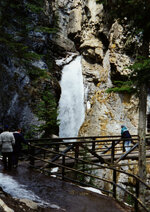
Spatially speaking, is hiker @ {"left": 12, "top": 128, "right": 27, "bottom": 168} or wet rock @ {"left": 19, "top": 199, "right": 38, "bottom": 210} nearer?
wet rock @ {"left": 19, "top": 199, "right": 38, "bottom": 210}

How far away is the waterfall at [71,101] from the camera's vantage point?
1047 inches

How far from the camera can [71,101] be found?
92.0 ft

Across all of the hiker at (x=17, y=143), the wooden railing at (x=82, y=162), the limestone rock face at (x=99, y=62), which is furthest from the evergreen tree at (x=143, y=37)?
the limestone rock face at (x=99, y=62)

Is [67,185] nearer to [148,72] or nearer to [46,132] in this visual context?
[148,72]

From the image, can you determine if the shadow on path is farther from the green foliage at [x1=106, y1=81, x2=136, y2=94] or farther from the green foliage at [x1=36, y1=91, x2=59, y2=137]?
the green foliage at [x1=36, y1=91, x2=59, y2=137]

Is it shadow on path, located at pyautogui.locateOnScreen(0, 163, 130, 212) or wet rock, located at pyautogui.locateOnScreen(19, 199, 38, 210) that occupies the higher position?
wet rock, located at pyautogui.locateOnScreen(19, 199, 38, 210)

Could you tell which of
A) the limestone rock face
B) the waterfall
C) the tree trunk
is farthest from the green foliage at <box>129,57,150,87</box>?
the waterfall

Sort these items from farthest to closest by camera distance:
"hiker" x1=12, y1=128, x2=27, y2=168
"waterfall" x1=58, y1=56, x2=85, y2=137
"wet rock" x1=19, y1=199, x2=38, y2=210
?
"waterfall" x1=58, y1=56, x2=85, y2=137 < "hiker" x1=12, y1=128, x2=27, y2=168 < "wet rock" x1=19, y1=199, x2=38, y2=210

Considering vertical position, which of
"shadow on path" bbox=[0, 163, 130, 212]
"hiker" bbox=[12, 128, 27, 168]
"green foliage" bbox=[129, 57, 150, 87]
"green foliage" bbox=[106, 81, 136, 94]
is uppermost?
"green foliage" bbox=[129, 57, 150, 87]

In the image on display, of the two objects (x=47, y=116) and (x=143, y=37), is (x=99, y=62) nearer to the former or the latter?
(x=47, y=116)

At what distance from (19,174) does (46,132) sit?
10214 mm

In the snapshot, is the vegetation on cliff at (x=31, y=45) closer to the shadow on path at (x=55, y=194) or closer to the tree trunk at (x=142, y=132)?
the tree trunk at (x=142, y=132)

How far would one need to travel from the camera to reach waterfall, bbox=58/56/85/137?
26.6 m

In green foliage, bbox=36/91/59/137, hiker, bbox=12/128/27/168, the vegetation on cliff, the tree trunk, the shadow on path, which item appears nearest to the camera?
the shadow on path
